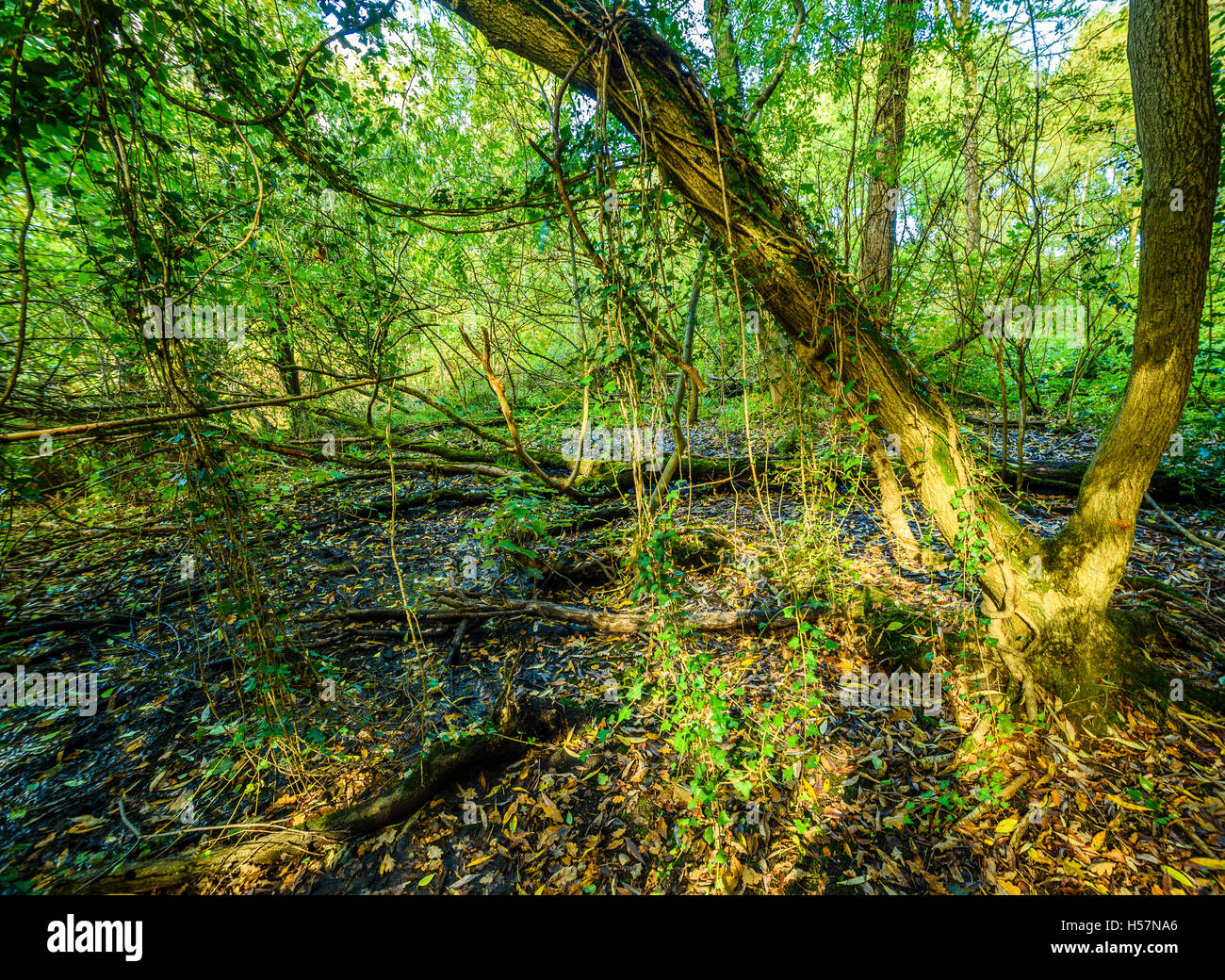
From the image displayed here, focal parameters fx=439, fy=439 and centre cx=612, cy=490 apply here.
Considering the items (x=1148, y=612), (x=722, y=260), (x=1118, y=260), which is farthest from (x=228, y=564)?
(x=1118, y=260)

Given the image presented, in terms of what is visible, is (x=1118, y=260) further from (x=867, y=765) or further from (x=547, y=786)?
(x=547, y=786)

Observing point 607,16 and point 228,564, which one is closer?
point 607,16

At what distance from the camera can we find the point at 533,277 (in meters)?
5.48

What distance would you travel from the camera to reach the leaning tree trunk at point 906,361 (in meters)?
1.85

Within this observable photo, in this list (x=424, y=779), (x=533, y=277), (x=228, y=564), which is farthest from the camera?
(x=533, y=277)

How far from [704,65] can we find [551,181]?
1.06 metres
